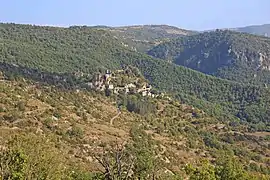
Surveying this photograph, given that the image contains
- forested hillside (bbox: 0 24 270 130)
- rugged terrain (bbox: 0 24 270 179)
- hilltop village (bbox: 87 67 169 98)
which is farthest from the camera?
forested hillside (bbox: 0 24 270 130)

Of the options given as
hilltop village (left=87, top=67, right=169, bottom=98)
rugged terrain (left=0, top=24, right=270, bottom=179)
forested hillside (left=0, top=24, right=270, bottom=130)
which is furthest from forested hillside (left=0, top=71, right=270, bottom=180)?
forested hillside (left=0, top=24, right=270, bottom=130)

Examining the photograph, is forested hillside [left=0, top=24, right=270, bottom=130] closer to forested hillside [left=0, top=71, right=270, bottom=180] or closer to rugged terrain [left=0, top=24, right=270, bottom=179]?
rugged terrain [left=0, top=24, right=270, bottom=179]

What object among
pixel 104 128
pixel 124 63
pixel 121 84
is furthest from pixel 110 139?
pixel 124 63

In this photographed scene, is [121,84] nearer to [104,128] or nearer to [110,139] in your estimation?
[104,128]

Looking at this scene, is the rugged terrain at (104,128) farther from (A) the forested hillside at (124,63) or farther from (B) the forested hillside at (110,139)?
(A) the forested hillside at (124,63)

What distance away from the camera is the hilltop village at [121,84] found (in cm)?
9575

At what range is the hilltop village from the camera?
3770 inches

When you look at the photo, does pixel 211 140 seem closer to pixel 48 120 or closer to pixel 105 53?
pixel 48 120

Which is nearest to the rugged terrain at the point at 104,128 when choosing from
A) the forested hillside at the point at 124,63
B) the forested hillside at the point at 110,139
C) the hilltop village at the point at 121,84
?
the forested hillside at the point at 110,139

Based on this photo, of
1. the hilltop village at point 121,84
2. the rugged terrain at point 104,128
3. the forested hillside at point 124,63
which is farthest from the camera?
the forested hillside at point 124,63

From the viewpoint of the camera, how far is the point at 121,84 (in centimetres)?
10000

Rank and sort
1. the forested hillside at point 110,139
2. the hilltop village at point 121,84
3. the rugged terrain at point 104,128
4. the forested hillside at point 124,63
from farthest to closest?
the forested hillside at point 124,63 < the hilltop village at point 121,84 < the rugged terrain at point 104,128 < the forested hillside at point 110,139


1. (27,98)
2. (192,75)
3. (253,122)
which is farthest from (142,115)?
(192,75)

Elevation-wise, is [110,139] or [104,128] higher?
[104,128]
